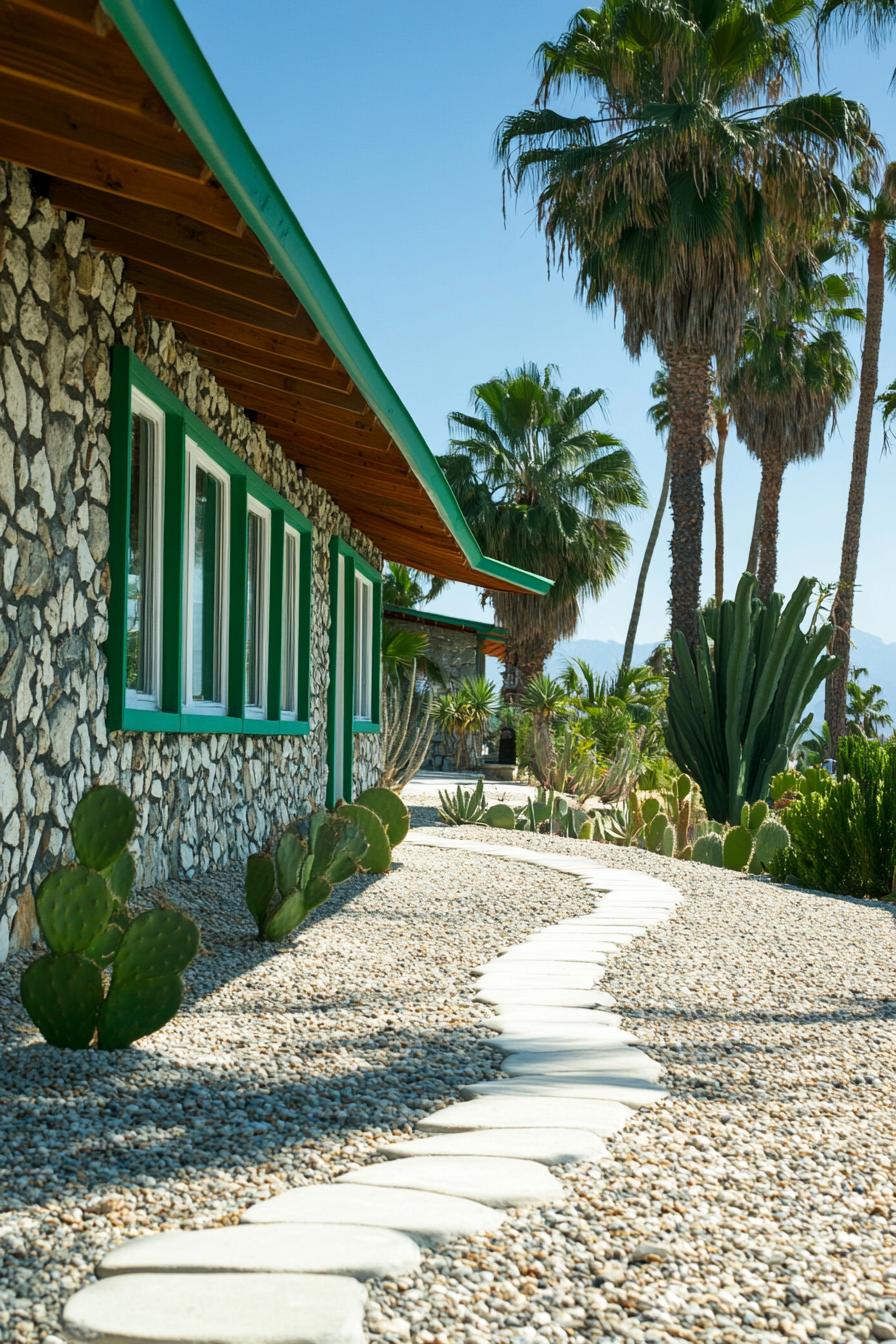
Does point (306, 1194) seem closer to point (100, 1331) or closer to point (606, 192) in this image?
point (100, 1331)

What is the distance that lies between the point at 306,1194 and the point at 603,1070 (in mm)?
1247

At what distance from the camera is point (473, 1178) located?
2684 mm

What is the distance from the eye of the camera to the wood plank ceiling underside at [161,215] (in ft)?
11.7

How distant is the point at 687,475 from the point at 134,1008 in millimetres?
14249

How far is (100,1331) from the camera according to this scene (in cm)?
203

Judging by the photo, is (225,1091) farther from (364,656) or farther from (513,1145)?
(364,656)

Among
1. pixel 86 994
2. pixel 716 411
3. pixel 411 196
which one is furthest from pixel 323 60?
pixel 716 411

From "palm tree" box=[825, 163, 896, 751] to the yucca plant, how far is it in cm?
774

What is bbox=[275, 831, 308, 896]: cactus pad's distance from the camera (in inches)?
210

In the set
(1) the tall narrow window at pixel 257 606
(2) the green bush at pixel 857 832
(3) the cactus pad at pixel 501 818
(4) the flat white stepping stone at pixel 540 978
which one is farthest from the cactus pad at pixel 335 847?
(3) the cactus pad at pixel 501 818

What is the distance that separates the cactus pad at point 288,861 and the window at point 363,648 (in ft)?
25.6

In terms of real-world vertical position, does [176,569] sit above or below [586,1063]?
above

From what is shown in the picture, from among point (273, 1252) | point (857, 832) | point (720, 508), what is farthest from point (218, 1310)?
point (720, 508)

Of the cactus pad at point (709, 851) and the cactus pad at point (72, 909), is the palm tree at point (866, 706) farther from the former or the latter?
the cactus pad at point (72, 909)
